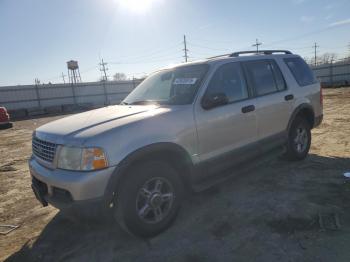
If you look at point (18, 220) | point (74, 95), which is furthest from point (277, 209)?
point (74, 95)

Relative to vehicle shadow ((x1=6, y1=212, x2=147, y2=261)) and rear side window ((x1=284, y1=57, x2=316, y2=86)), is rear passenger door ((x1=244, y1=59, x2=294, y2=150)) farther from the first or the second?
vehicle shadow ((x1=6, y1=212, x2=147, y2=261))

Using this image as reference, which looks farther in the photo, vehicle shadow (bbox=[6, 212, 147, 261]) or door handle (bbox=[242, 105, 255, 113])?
door handle (bbox=[242, 105, 255, 113])

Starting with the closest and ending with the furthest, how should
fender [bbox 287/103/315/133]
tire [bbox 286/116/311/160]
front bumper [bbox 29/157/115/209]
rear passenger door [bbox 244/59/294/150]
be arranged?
front bumper [bbox 29/157/115/209]
rear passenger door [bbox 244/59/294/150]
fender [bbox 287/103/315/133]
tire [bbox 286/116/311/160]

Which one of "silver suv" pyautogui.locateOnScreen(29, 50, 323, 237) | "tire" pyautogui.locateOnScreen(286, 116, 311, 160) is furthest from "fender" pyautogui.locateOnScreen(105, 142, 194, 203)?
"tire" pyautogui.locateOnScreen(286, 116, 311, 160)

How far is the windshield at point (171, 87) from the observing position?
3.90 meters

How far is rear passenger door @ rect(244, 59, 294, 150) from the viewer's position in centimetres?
462

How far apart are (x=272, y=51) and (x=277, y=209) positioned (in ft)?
9.60

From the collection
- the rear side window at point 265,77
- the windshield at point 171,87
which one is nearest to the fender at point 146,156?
the windshield at point 171,87

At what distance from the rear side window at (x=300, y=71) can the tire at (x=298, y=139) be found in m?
0.72

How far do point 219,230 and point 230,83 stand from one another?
2.02 m

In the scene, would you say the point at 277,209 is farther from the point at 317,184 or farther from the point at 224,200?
the point at 317,184

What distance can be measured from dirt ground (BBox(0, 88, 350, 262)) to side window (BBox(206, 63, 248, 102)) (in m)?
1.48

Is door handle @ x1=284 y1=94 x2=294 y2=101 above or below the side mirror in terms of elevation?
below

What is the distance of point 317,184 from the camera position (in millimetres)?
4594
